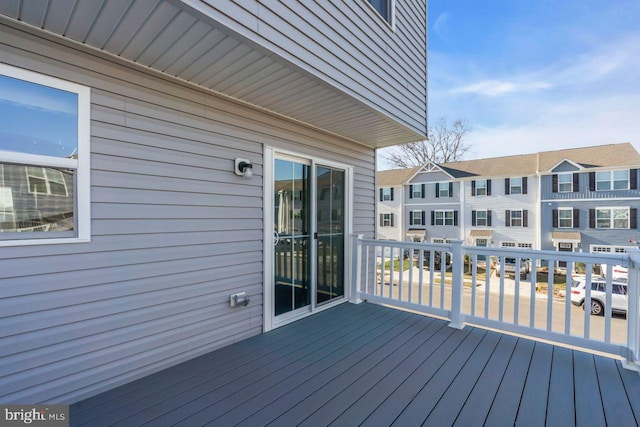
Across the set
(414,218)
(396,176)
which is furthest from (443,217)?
(396,176)

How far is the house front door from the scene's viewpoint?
3.20 metres

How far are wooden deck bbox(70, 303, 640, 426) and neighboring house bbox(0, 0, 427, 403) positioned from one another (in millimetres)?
340

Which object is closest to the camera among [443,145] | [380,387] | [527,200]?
[380,387]

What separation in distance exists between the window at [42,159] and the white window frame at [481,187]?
62.0 feet

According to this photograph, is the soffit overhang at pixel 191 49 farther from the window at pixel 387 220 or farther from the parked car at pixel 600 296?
the window at pixel 387 220

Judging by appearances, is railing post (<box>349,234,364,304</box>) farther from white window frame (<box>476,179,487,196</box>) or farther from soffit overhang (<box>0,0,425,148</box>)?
white window frame (<box>476,179,487,196</box>)

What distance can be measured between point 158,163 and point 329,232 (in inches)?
86.8

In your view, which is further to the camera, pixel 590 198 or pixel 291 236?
pixel 590 198

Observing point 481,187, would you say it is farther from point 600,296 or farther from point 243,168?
point 243,168

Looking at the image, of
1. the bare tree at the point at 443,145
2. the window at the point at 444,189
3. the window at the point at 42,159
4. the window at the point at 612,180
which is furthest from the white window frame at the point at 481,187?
the window at the point at 42,159

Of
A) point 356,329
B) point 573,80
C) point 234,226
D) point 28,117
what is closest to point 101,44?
point 28,117

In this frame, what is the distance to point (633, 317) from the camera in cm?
224

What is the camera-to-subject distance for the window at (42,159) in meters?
1.66

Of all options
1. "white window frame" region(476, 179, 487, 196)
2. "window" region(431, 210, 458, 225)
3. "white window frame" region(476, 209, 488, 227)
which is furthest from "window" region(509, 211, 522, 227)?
"window" region(431, 210, 458, 225)
